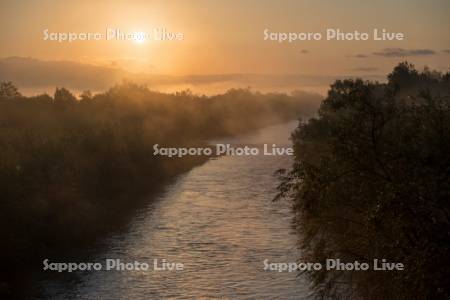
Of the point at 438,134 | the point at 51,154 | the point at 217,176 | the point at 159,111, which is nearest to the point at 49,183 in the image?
the point at 51,154

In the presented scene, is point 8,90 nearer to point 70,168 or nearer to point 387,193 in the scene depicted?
point 70,168

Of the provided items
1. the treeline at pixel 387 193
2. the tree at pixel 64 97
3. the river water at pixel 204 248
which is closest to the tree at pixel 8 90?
the tree at pixel 64 97

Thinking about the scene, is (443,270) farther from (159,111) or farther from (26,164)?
(159,111)

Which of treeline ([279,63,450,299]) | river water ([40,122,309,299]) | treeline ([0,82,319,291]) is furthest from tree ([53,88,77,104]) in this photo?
treeline ([279,63,450,299])

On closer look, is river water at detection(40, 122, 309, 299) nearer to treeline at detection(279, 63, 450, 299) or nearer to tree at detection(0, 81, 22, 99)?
treeline at detection(279, 63, 450, 299)

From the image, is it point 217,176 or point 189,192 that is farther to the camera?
point 217,176

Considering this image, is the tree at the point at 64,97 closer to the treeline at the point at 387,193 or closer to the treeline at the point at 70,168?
the treeline at the point at 70,168
